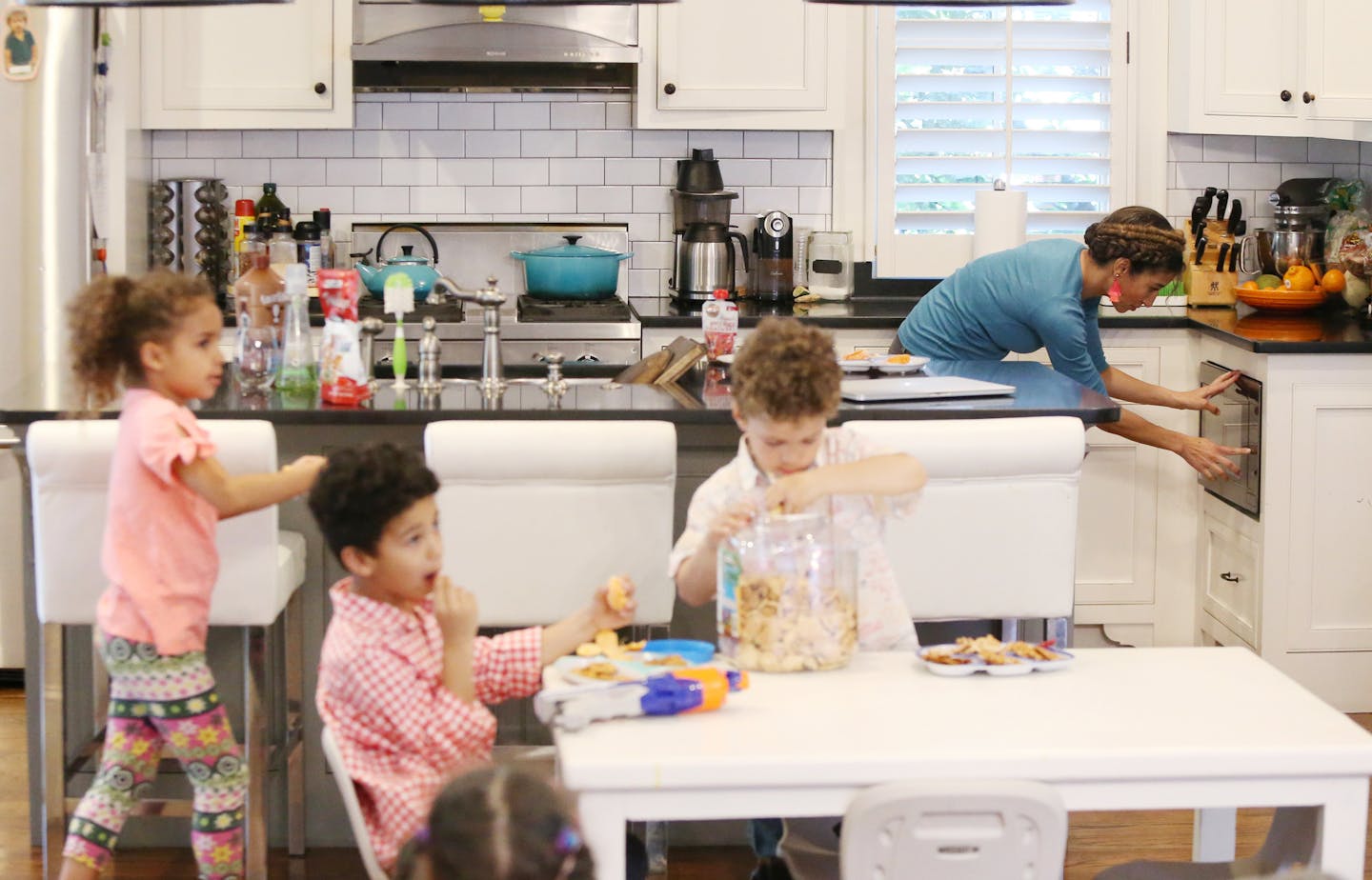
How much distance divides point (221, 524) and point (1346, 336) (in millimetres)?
2947

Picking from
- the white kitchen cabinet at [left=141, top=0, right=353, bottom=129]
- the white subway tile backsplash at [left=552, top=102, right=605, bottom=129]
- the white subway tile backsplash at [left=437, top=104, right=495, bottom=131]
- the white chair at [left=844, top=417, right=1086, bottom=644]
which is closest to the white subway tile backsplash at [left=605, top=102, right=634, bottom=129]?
the white subway tile backsplash at [left=552, top=102, right=605, bottom=129]

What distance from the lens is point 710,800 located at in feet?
6.42

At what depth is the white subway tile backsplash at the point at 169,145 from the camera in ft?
17.4

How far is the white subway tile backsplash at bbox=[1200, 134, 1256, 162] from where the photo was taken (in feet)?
17.7

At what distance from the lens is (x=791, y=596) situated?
2.28m

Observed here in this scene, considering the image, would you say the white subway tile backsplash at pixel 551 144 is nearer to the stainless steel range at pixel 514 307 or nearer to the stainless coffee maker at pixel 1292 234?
the stainless steel range at pixel 514 307

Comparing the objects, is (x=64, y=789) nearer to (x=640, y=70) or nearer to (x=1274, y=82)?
(x=640, y=70)

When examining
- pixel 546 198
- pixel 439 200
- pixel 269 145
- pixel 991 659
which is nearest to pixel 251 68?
pixel 269 145

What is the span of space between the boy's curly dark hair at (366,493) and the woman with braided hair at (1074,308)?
6.96 ft

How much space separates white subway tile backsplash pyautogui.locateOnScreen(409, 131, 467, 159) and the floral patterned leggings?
290 centimetres

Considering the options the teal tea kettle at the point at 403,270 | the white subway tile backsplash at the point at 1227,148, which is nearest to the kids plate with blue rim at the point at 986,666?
the teal tea kettle at the point at 403,270

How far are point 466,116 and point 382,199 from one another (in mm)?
369

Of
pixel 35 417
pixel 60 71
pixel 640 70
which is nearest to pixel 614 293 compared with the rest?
pixel 640 70

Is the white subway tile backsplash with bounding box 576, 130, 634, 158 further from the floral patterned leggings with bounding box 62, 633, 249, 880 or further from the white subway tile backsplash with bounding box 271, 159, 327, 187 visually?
the floral patterned leggings with bounding box 62, 633, 249, 880
